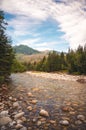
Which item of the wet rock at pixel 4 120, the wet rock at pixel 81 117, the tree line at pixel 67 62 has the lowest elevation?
the wet rock at pixel 81 117

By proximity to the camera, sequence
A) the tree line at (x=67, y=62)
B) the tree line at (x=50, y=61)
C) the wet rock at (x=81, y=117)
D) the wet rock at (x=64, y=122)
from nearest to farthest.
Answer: the wet rock at (x=64, y=122) < the wet rock at (x=81, y=117) < the tree line at (x=50, y=61) < the tree line at (x=67, y=62)

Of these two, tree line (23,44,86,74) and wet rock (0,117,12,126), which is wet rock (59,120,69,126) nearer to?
wet rock (0,117,12,126)

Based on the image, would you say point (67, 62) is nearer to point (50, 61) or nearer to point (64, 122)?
point (50, 61)

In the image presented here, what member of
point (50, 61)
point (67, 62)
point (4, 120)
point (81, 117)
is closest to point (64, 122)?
point (81, 117)

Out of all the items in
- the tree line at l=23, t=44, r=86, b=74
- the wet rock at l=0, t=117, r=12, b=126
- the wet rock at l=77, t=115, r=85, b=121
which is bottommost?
the wet rock at l=77, t=115, r=85, b=121

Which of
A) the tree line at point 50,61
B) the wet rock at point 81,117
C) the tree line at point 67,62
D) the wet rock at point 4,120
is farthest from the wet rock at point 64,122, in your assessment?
the tree line at point 67,62

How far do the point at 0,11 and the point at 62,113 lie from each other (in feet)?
50.2

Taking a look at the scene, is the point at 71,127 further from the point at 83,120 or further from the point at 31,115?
the point at 31,115

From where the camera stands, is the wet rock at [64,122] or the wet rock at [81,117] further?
the wet rock at [81,117]

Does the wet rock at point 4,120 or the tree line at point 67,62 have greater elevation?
the tree line at point 67,62

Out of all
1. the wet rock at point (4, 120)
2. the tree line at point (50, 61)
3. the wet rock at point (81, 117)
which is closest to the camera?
the wet rock at point (4, 120)

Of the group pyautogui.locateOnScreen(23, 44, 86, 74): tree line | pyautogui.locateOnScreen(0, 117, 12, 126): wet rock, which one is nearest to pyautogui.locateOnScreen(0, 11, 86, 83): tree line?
pyautogui.locateOnScreen(23, 44, 86, 74): tree line

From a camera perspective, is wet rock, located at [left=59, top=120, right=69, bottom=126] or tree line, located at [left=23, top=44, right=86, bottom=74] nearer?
wet rock, located at [left=59, top=120, right=69, bottom=126]

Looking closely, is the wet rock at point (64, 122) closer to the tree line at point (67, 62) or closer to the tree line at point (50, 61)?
the tree line at point (50, 61)
